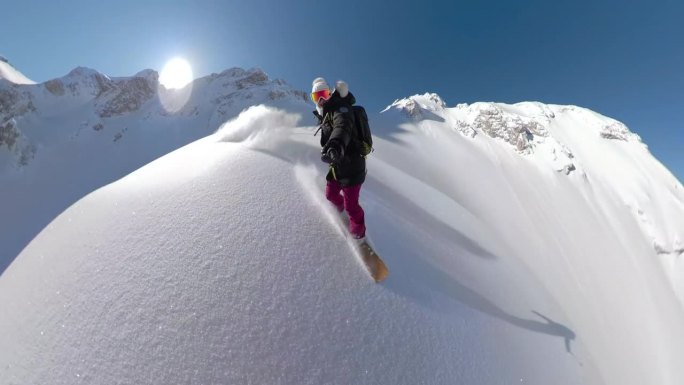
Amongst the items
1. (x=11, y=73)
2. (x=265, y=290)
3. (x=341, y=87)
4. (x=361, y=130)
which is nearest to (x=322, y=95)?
(x=341, y=87)

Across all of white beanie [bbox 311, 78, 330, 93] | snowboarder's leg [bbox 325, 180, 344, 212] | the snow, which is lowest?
snowboarder's leg [bbox 325, 180, 344, 212]

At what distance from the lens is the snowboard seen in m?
4.05

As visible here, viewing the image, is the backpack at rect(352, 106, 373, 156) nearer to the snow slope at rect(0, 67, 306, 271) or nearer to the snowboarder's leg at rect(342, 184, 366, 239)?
the snowboarder's leg at rect(342, 184, 366, 239)

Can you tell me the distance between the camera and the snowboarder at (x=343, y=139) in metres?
3.62

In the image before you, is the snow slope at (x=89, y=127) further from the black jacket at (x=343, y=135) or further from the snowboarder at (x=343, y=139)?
the black jacket at (x=343, y=135)

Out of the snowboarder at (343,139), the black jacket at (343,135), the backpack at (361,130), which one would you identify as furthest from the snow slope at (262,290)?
the backpack at (361,130)

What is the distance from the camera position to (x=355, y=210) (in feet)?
14.2

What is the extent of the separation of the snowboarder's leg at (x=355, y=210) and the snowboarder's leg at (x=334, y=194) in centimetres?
50

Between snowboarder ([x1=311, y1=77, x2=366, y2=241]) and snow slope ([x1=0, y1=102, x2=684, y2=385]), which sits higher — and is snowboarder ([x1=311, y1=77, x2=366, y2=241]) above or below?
above

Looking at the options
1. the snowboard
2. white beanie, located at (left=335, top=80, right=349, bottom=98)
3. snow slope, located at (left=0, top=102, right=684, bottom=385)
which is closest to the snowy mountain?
snow slope, located at (left=0, top=102, right=684, bottom=385)

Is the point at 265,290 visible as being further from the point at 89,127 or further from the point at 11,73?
the point at 11,73

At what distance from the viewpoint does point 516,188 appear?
2056cm

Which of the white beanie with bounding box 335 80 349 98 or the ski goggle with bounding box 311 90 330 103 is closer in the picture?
the white beanie with bounding box 335 80 349 98

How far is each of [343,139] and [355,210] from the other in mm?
1213
